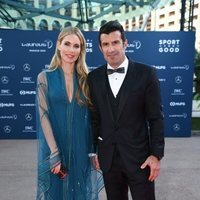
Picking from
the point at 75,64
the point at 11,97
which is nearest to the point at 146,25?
the point at 11,97

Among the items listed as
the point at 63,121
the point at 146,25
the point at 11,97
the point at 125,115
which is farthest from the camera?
the point at 146,25

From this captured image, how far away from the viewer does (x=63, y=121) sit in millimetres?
2430

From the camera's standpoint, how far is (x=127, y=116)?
2.17 meters

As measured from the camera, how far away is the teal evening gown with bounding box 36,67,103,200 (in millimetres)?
2408

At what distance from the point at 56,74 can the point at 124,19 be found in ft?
33.1

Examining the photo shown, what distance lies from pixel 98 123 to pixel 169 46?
212 inches

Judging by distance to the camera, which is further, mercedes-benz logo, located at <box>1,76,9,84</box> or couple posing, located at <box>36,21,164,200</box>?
mercedes-benz logo, located at <box>1,76,9,84</box>

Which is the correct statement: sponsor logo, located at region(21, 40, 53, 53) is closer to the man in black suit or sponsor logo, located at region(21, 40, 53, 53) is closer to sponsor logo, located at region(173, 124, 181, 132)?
sponsor logo, located at region(173, 124, 181, 132)

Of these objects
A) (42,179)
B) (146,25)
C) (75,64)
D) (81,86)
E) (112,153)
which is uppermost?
(146,25)

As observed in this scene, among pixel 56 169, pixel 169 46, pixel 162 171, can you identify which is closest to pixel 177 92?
pixel 169 46

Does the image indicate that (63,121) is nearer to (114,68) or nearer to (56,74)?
A: (56,74)

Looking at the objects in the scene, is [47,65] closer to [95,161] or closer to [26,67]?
[26,67]

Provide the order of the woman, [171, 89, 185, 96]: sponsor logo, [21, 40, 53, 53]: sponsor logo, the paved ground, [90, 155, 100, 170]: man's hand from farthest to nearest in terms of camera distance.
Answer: [171, 89, 185, 96]: sponsor logo < [21, 40, 53, 53]: sponsor logo < the paved ground < [90, 155, 100, 170]: man's hand < the woman

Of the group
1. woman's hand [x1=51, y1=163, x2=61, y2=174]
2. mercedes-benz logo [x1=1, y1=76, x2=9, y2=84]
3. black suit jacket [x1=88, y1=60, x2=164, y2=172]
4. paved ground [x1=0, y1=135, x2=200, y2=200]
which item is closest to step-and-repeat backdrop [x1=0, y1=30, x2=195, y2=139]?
mercedes-benz logo [x1=1, y1=76, x2=9, y2=84]
